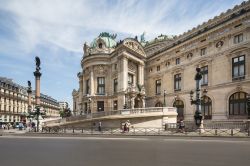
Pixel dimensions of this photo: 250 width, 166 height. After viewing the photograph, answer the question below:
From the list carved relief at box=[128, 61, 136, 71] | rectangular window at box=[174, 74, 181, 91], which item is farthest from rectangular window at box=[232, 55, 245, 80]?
carved relief at box=[128, 61, 136, 71]

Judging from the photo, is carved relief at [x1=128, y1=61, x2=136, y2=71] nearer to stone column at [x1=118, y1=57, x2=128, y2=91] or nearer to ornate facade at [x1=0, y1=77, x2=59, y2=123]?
stone column at [x1=118, y1=57, x2=128, y2=91]

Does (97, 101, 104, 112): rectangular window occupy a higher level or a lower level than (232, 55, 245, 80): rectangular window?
lower

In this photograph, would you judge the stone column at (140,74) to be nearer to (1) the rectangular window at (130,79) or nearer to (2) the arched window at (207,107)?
(1) the rectangular window at (130,79)

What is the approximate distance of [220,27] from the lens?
34.6 m

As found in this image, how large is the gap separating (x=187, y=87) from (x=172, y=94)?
11.6 feet

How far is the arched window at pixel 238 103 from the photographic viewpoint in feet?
102

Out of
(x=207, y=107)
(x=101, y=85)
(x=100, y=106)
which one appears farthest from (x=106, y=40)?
(x=207, y=107)

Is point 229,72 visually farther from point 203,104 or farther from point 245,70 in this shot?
point 203,104

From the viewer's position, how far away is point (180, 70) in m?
41.8

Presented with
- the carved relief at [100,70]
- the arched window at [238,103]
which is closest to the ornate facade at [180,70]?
the arched window at [238,103]

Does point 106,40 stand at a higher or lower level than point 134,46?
higher

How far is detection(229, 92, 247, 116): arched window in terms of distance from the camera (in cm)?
3120

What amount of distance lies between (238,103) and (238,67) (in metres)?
4.94

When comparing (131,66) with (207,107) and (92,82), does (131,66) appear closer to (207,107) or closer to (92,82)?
(92,82)
